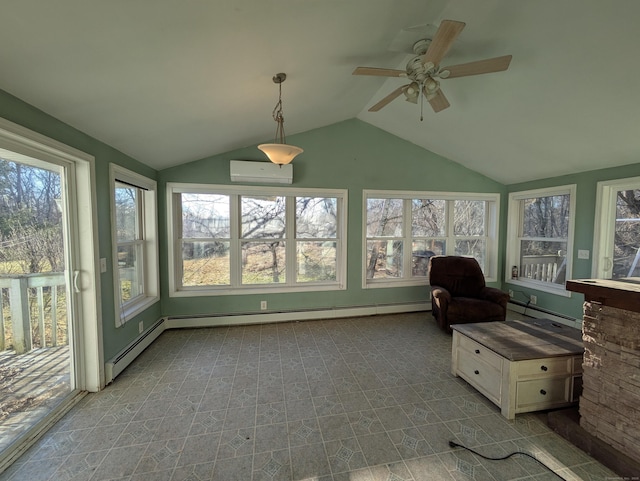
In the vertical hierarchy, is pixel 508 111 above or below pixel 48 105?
above

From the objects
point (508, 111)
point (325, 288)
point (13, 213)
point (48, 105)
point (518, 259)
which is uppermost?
point (508, 111)

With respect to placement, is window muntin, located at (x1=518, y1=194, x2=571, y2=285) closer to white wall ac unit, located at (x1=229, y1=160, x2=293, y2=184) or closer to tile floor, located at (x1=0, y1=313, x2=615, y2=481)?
tile floor, located at (x1=0, y1=313, x2=615, y2=481)

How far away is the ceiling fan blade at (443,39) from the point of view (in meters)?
1.41

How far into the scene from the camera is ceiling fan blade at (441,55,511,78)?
1701 millimetres

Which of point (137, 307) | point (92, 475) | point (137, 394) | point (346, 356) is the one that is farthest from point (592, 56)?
point (137, 307)

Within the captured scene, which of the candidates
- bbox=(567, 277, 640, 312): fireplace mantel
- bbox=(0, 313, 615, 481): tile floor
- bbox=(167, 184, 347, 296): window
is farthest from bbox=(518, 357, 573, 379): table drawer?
bbox=(167, 184, 347, 296): window

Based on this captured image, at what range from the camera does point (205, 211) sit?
12.0 feet

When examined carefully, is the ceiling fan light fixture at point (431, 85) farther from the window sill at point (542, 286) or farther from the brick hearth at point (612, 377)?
the window sill at point (542, 286)

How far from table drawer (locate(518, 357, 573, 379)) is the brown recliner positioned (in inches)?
55.9

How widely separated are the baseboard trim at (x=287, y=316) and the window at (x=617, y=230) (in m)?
2.19

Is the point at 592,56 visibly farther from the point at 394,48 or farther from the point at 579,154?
the point at 579,154

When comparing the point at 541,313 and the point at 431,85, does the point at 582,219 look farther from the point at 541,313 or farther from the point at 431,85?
the point at 431,85

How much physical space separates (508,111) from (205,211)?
3793 mm

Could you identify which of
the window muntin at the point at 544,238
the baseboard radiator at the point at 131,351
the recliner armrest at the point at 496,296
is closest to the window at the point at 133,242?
the baseboard radiator at the point at 131,351
